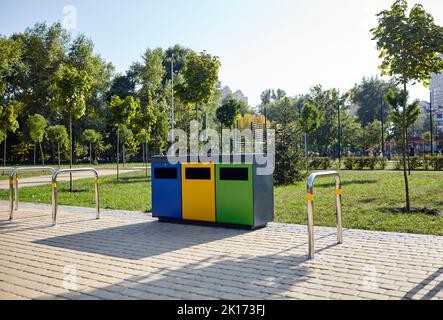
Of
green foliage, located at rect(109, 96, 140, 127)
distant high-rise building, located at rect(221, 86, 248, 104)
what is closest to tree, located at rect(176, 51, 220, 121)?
green foliage, located at rect(109, 96, 140, 127)

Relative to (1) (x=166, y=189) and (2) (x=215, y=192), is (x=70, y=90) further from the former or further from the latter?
(2) (x=215, y=192)

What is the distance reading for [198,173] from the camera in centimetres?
789

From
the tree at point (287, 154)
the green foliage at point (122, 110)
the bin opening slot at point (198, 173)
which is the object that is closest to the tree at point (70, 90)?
the green foliage at point (122, 110)

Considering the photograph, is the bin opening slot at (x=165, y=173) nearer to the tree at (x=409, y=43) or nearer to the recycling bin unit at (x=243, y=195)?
the recycling bin unit at (x=243, y=195)

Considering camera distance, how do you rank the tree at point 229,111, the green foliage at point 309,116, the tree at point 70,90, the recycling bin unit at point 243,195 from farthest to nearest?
1. the tree at point 229,111
2. the green foliage at point 309,116
3. the tree at point 70,90
4. the recycling bin unit at point 243,195

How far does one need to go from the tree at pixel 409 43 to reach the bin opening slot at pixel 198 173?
169 inches

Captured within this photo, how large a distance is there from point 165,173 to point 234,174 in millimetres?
1628

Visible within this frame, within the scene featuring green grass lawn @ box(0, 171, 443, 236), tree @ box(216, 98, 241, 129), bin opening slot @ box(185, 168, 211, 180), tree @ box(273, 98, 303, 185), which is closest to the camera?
green grass lawn @ box(0, 171, 443, 236)

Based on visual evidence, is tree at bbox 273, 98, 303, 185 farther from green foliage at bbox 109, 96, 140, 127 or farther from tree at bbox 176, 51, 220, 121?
green foliage at bbox 109, 96, 140, 127

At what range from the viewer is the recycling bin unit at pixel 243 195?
730 centimetres

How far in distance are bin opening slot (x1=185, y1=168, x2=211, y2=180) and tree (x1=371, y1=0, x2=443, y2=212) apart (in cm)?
429

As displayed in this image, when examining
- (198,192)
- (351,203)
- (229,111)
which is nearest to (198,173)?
(198,192)

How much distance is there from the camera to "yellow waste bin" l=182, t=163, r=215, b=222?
25.4ft

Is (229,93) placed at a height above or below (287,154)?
above
